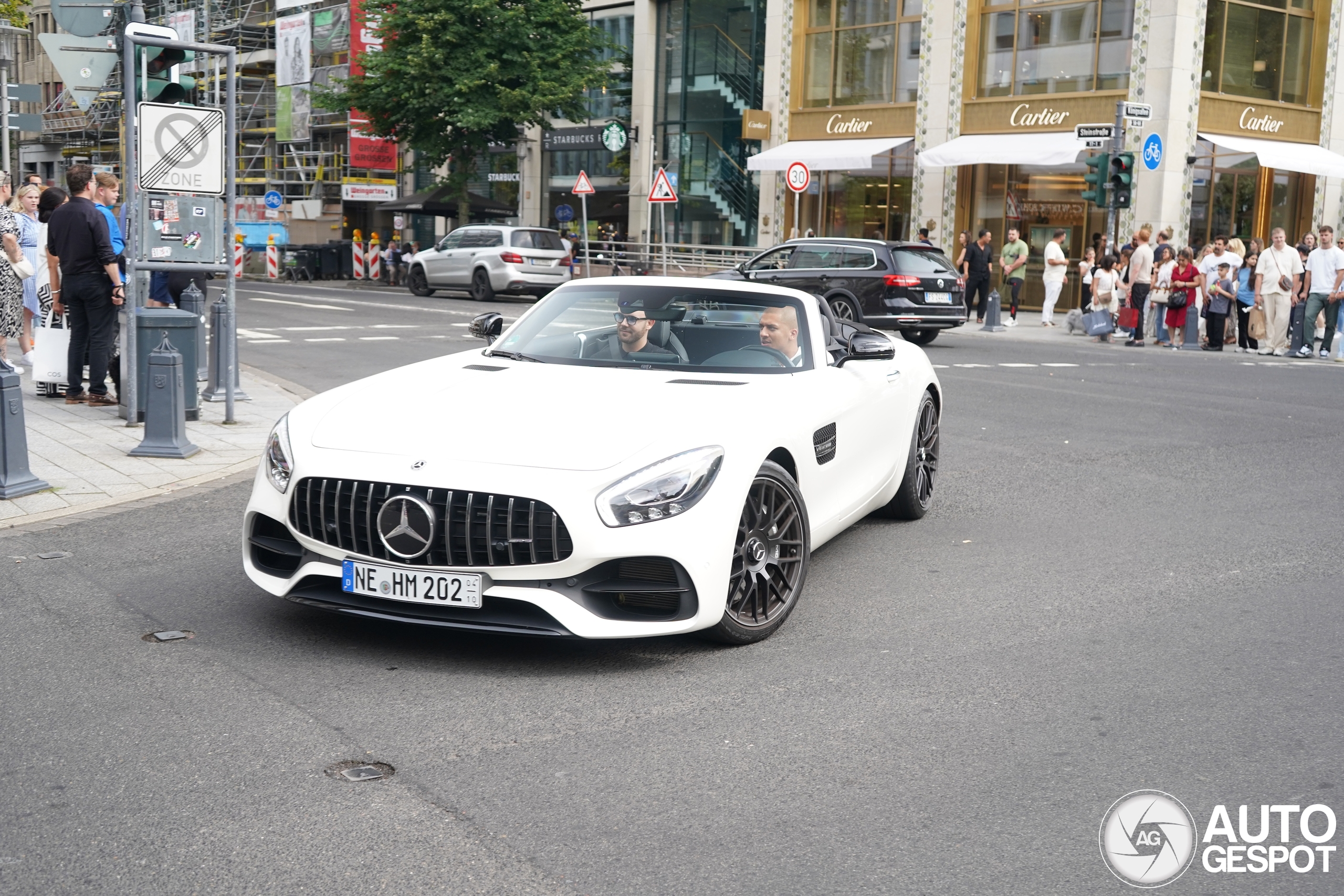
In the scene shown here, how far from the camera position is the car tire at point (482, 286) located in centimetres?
3175

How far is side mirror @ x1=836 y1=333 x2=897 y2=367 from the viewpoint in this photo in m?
6.54

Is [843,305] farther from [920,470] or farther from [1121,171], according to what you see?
[920,470]

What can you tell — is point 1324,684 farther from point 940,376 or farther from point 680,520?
point 940,376

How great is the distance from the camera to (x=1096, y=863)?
3.45 metres

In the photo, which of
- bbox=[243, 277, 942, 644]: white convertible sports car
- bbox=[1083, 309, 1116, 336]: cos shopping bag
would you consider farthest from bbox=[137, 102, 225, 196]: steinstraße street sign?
bbox=[1083, 309, 1116, 336]: cos shopping bag

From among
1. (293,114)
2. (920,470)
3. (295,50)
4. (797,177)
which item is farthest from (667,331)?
(293,114)

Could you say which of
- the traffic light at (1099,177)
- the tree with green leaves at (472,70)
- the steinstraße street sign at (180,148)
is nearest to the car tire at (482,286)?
the tree with green leaves at (472,70)

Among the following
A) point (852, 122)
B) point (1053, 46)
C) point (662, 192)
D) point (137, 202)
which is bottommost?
point (137, 202)

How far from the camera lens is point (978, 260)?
87.9 feet

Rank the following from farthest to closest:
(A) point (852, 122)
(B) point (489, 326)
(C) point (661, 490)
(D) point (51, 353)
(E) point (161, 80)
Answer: (A) point (852, 122) < (D) point (51, 353) < (E) point (161, 80) < (B) point (489, 326) < (C) point (661, 490)

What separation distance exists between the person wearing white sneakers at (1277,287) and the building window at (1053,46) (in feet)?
30.3

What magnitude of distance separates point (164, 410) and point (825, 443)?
195 inches

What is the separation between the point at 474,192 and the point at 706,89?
988 cm

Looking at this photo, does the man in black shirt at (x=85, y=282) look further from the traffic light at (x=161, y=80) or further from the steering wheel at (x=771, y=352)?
the steering wheel at (x=771, y=352)
